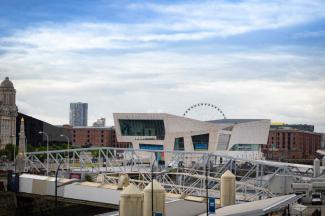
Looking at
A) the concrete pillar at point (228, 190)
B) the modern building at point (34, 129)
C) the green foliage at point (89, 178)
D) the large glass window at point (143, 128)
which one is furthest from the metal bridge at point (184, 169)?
the modern building at point (34, 129)

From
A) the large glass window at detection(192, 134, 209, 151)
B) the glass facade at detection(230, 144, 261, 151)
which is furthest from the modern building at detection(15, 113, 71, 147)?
the glass facade at detection(230, 144, 261, 151)

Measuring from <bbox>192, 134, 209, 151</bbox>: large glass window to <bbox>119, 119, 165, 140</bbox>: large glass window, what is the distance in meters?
6.93

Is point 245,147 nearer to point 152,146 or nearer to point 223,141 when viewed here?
point 223,141

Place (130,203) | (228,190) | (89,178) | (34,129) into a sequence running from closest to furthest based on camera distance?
1. (130,203)
2. (228,190)
3. (89,178)
4. (34,129)

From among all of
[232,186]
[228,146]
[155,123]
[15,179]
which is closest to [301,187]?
[232,186]

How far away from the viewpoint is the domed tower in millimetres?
151250

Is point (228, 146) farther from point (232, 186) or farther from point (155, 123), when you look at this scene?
point (232, 186)

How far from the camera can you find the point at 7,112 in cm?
15312

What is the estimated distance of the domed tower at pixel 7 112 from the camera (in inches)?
5955

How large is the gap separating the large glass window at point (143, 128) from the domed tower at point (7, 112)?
24.0 metres

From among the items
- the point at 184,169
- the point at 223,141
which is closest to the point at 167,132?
the point at 223,141

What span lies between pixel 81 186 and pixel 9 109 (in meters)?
93.5

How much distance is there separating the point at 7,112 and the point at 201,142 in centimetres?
4271

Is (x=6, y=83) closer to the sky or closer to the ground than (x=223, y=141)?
closer to the sky
